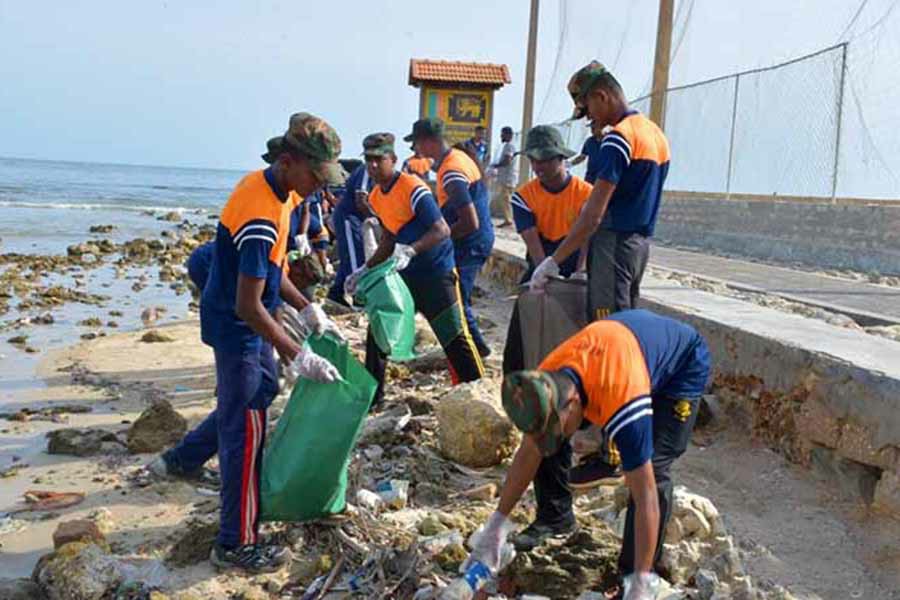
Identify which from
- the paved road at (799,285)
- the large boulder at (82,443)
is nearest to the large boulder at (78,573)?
the large boulder at (82,443)

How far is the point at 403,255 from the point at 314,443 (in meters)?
1.80

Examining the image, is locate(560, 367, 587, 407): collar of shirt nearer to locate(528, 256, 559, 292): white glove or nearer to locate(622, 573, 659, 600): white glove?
locate(622, 573, 659, 600): white glove

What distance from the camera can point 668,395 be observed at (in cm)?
292

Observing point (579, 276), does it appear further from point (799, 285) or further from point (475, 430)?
point (799, 285)

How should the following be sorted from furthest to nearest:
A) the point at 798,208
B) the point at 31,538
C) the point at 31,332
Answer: the point at 798,208
the point at 31,332
the point at 31,538

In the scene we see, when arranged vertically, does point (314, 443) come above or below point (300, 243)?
below

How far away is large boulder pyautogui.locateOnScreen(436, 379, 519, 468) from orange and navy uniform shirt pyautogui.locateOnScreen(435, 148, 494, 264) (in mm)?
1510

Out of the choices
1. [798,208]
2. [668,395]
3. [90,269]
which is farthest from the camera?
[90,269]

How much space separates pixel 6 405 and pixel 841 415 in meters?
5.09

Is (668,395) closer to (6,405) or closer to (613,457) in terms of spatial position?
(613,457)

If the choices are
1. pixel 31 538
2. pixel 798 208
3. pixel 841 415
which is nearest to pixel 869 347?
pixel 841 415

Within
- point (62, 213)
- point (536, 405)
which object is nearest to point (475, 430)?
point (536, 405)

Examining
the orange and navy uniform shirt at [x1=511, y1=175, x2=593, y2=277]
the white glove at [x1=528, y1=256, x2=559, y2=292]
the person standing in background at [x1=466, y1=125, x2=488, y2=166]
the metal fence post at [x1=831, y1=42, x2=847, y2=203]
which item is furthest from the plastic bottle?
the person standing in background at [x1=466, y1=125, x2=488, y2=166]

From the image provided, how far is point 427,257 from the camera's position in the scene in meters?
5.06
